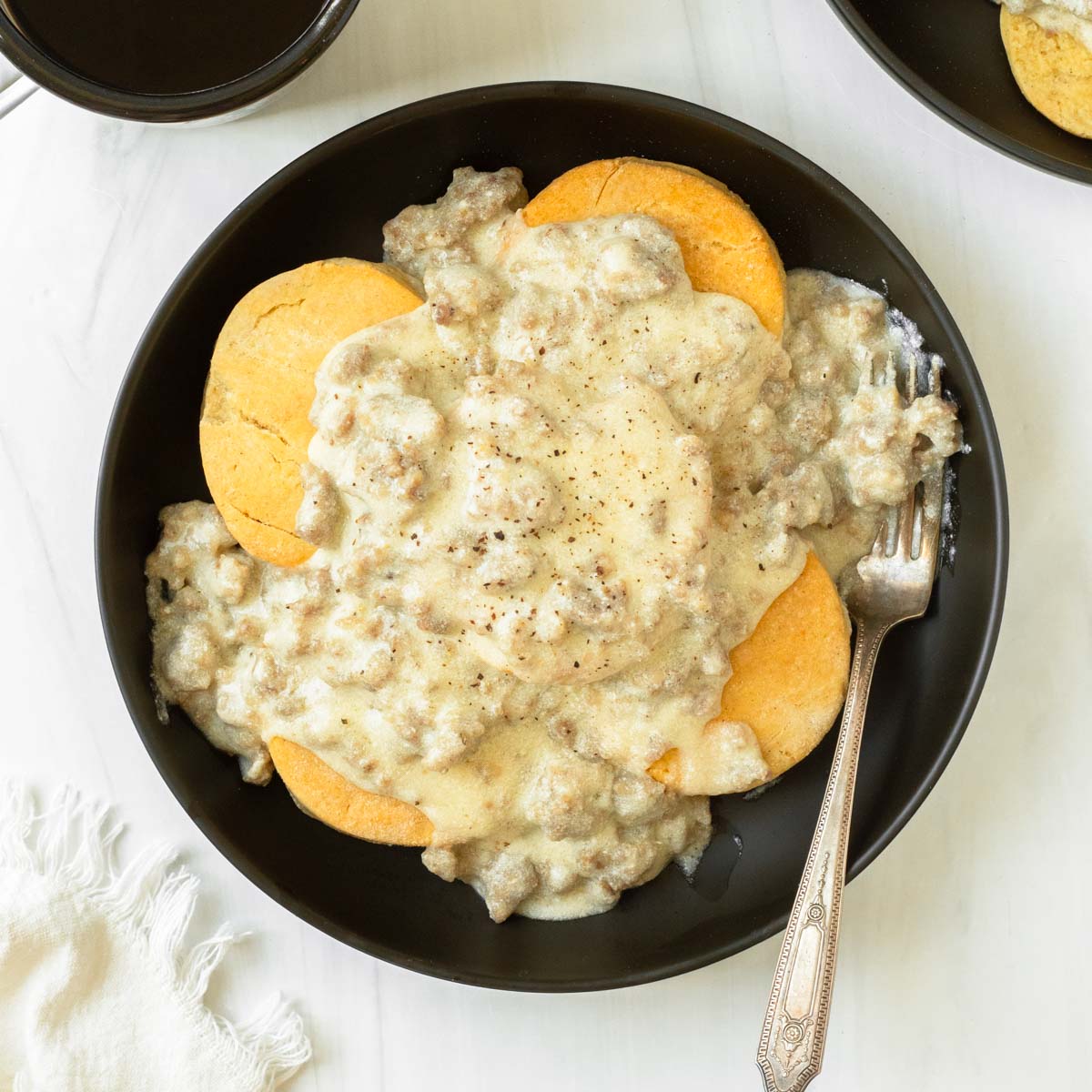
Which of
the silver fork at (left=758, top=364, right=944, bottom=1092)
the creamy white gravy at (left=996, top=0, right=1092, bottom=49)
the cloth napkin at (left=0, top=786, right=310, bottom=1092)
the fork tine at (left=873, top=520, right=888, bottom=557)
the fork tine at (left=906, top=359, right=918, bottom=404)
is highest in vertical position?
the creamy white gravy at (left=996, top=0, right=1092, bottom=49)

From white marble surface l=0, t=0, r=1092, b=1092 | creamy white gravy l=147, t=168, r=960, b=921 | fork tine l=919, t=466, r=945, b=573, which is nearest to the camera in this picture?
creamy white gravy l=147, t=168, r=960, b=921

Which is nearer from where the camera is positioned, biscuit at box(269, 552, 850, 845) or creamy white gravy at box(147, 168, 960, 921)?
creamy white gravy at box(147, 168, 960, 921)

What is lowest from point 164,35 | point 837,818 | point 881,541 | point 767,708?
point 837,818

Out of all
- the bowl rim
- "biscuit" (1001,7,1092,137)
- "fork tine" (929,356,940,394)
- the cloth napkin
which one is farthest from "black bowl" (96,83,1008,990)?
"biscuit" (1001,7,1092,137)

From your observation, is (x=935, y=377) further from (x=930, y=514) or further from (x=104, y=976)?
(x=104, y=976)

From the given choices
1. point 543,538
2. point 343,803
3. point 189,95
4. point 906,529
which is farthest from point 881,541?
point 189,95

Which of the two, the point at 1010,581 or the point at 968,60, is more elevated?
the point at 968,60

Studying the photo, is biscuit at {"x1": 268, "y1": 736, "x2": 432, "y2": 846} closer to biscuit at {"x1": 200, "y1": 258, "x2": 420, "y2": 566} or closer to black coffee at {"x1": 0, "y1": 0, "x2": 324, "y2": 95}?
biscuit at {"x1": 200, "y1": 258, "x2": 420, "y2": 566}
